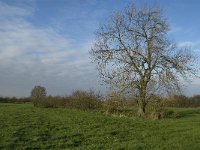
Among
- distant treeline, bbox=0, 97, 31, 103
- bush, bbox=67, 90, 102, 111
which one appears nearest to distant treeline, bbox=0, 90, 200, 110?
bush, bbox=67, 90, 102, 111

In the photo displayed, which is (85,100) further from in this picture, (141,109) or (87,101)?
(141,109)

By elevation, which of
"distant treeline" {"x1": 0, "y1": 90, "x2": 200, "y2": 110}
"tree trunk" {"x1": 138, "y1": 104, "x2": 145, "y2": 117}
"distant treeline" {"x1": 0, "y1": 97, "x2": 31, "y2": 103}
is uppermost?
"distant treeline" {"x1": 0, "y1": 97, "x2": 31, "y2": 103}

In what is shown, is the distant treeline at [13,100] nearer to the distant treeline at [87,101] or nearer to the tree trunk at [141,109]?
the distant treeline at [87,101]

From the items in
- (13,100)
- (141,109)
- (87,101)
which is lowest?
(141,109)

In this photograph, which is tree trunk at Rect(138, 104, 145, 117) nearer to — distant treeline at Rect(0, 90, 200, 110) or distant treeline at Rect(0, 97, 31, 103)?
distant treeline at Rect(0, 90, 200, 110)

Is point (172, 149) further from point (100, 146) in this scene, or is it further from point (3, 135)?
point (3, 135)

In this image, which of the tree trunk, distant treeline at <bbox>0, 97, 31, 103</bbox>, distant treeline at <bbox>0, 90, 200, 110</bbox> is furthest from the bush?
distant treeline at <bbox>0, 97, 31, 103</bbox>

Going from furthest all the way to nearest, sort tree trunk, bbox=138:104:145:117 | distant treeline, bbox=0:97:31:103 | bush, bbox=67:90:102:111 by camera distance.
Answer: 1. distant treeline, bbox=0:97:31:103
2. bush, bbox=67:90:102:111
3. tree trunk, bbox=138:104:145:117

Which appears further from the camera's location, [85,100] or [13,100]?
[13,100]

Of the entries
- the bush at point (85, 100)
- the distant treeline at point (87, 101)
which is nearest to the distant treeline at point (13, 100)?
the distant treeline at point (87, 101)

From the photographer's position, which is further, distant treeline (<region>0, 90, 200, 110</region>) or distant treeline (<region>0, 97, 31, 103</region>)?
distant treeline (<region>0, 97, 31, 103</region>)

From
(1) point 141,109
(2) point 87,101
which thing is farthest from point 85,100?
(1) point 141,109

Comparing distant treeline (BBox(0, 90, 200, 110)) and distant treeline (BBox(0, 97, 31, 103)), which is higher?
distant treeline (BBox(0, 97, 31, 103))

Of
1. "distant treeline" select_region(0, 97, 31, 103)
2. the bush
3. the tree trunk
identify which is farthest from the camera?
"distant treeline" select_region(0, 97, 31, 103)
